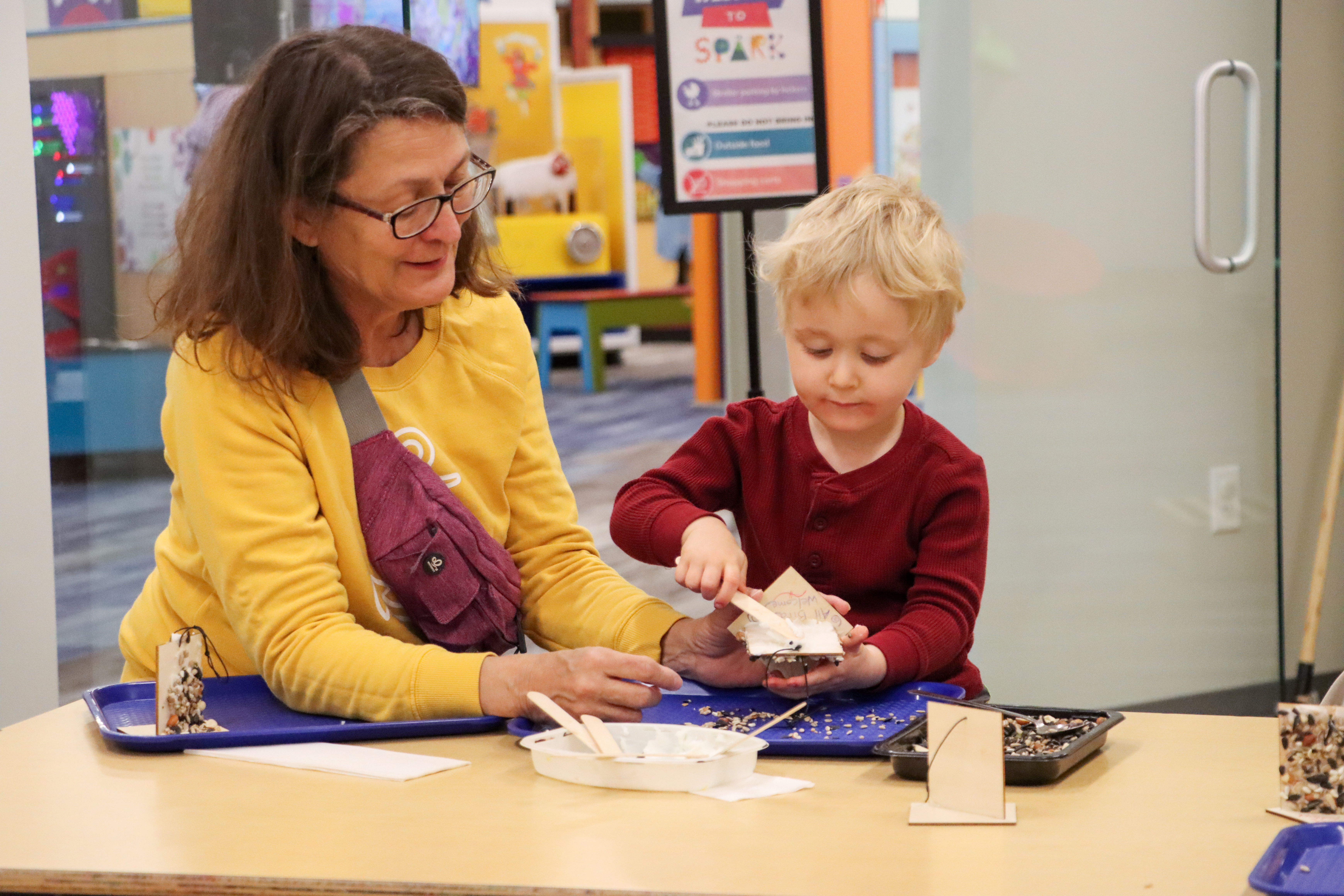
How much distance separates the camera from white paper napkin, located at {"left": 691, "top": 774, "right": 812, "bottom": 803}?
4.14 feet

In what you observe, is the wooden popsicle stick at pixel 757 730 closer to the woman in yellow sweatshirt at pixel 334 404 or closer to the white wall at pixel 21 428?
the woman in yellow sweatshirt at pixel 334 404

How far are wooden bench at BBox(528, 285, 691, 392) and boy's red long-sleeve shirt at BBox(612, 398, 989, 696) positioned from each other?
881 centimetres

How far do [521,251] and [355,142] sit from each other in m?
9.86

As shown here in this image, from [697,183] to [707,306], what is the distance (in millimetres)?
5628

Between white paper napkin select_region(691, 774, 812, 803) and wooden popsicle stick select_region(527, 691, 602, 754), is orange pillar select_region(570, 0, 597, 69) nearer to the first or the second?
wooden popsicle stick select_region(527, 691, 602, 754)

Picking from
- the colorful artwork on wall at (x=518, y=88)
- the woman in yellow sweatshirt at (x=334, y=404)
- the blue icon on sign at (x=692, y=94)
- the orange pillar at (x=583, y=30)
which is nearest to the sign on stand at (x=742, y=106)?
the blue icon on sign at (x=692, y=94)

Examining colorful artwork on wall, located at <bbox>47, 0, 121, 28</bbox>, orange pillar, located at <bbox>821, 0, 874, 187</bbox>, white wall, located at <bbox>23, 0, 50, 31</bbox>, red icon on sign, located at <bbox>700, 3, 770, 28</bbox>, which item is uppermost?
orange pillar, located at <bbox>821, 0, 874, 187</bbox>

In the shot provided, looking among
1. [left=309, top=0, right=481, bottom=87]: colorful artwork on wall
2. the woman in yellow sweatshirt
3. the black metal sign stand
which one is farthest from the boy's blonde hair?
the black metal sign stand

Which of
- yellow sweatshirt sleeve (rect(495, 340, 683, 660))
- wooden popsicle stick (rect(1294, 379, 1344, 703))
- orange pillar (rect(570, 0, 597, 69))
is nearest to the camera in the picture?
yellow sweatshirt sleeve (rect(495, 340, 683, 660))

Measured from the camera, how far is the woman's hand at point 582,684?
146cm

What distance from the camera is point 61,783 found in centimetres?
135

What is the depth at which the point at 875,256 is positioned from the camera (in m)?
1.61

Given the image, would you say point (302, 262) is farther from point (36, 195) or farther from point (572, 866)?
point (36, 195)

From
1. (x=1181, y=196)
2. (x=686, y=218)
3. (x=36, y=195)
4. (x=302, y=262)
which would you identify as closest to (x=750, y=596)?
(x=302, y=262)
